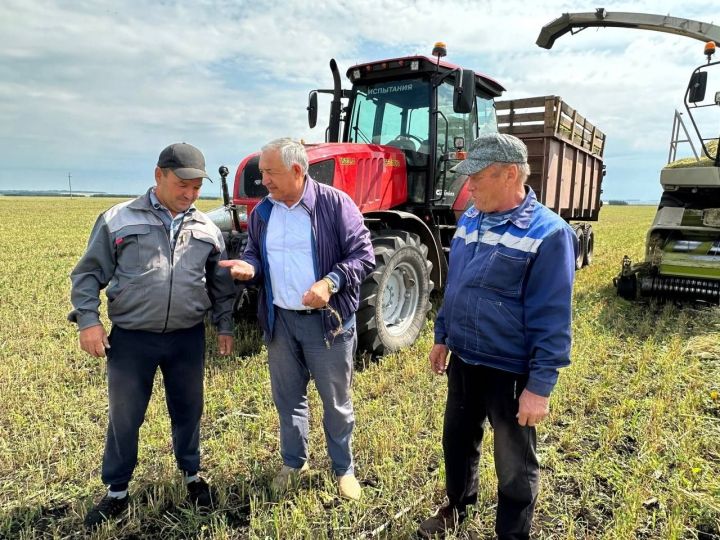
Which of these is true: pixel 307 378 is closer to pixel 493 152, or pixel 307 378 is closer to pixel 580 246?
pixel 493 152

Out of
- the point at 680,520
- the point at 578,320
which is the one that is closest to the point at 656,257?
the point at 578,320

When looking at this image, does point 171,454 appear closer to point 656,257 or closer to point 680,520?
point 680,520

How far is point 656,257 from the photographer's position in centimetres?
659

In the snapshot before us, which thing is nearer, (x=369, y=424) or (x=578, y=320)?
(x=369, y=424)

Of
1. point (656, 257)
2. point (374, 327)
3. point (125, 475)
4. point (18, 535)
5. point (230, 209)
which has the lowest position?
point (18, 535)

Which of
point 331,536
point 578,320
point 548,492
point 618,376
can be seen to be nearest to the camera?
point 331,536

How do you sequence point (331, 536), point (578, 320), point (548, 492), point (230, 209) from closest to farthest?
point (331, 536), point (548, 492), point (230, 209), point (578, 320)

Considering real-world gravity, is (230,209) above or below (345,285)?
above

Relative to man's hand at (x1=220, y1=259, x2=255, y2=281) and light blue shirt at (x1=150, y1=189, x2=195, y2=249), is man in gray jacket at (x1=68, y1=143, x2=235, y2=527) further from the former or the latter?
man's hand at (x1=220, y1=259, x2=255, y2=281)

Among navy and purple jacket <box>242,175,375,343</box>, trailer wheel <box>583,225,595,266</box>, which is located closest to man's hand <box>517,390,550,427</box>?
navy and purple jacket <box>242,175,375,343</box>

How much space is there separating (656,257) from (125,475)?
6655 millimetres

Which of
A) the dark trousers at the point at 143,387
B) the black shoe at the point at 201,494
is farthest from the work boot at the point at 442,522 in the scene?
the dark trousers at the point at 143,387

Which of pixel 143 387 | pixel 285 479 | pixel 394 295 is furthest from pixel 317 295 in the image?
pixel 394 295

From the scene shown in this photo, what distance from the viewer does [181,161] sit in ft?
8.04
